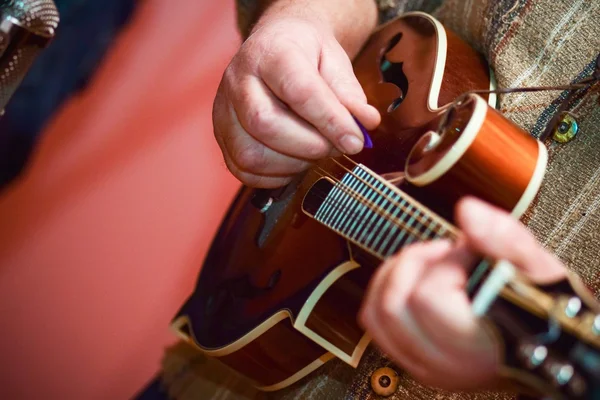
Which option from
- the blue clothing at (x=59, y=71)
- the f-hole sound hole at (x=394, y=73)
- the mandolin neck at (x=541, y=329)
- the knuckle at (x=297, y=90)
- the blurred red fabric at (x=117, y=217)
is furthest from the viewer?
→ the blue clothing at (x=59, y=71)

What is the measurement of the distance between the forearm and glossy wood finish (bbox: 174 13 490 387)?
4 cm

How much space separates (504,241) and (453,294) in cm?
6

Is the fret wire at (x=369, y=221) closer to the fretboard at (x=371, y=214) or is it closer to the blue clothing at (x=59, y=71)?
the fretboard at (x=371, y=214)

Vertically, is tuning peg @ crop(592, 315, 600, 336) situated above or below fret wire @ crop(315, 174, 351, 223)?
above

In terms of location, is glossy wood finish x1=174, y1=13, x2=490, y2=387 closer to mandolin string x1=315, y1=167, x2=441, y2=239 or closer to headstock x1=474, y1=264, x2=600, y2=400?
mandolin string x1=315, y1=167, x2=441, y2=239

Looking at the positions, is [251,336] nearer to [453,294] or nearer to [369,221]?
[369,221]

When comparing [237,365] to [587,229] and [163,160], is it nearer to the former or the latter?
[587,229]

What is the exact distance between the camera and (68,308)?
3.82 feet

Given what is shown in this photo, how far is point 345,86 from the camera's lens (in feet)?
2.33

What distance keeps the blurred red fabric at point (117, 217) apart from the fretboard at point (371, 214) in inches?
24.0

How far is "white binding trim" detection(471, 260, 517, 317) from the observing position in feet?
1.41

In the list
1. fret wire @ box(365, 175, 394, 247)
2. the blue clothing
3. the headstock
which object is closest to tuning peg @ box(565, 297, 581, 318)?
the headstock

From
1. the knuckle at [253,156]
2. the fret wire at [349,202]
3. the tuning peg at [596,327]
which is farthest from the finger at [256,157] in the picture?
the tuning peg at [596,327]

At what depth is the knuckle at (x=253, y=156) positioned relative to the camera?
2.45 ft
